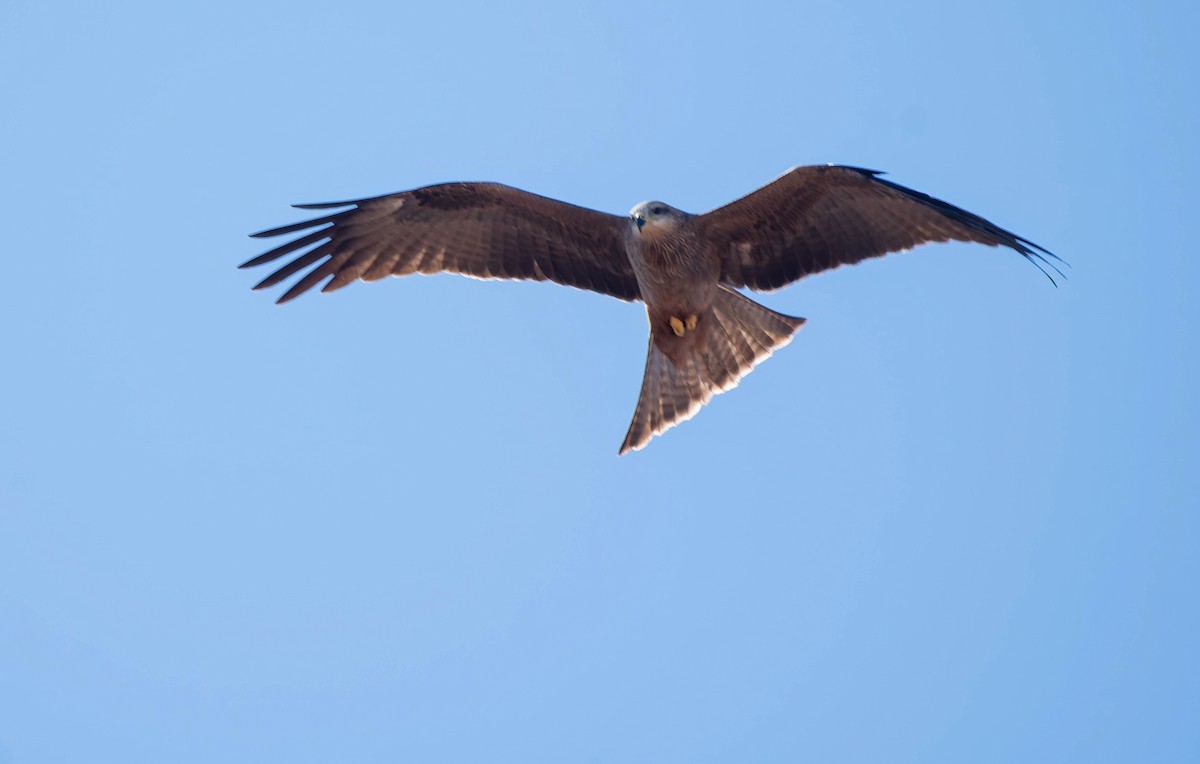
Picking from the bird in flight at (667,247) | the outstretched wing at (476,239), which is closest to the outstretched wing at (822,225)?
the bird in flight at (667,247)

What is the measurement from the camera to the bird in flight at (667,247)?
1042 centimetres

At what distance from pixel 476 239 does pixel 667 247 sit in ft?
4.85

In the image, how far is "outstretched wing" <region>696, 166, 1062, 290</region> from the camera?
33.7 feet

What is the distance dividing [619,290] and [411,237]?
5.27ft

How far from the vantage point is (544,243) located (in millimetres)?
10914

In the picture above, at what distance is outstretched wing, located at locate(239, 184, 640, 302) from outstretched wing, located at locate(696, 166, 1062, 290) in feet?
2.77

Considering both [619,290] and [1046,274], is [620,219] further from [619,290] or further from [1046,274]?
[1046,274]

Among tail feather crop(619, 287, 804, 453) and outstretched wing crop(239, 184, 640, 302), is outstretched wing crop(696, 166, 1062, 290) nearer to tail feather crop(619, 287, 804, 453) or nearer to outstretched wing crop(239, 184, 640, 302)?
tail feather crop(619, 287, 804, 453)

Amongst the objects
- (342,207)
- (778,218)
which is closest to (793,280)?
(778,218)

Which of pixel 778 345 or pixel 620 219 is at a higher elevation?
pixel 620 219

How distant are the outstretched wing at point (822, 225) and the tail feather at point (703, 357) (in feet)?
0.85

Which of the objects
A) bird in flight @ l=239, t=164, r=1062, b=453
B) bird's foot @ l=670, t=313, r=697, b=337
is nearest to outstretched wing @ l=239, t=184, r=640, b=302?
bird in flight @ l=239, t=164, r=1062, b=453

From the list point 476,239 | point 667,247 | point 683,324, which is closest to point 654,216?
point 667,247

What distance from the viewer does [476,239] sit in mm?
10875
